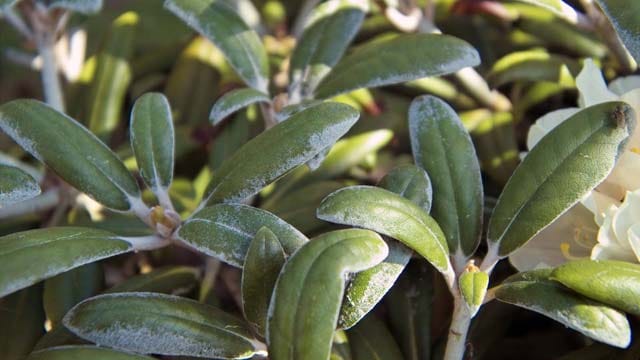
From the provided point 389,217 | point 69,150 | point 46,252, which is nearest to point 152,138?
point 69,150

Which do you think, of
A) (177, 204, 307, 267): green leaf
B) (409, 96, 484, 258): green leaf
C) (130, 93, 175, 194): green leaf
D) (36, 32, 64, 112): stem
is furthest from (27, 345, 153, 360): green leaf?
(36, 32, 64, 112): stem

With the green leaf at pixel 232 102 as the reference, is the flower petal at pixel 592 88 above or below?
below

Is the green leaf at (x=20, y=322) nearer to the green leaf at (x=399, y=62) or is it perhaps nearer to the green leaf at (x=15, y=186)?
the green leaf at (x=15, y=186)

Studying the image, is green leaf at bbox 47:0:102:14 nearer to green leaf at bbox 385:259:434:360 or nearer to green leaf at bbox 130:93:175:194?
green leaf at bbox 130:93:175:194

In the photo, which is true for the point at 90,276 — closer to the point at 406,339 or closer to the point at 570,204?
the point at 406,339

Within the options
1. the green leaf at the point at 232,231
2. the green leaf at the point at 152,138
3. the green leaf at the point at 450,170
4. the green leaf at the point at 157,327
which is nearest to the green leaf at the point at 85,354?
the green leaf at the point at 157,327

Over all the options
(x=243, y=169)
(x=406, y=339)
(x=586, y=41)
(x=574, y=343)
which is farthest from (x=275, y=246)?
(x=586, y=41)

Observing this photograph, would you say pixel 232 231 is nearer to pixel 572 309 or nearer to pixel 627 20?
pixel 572 309
